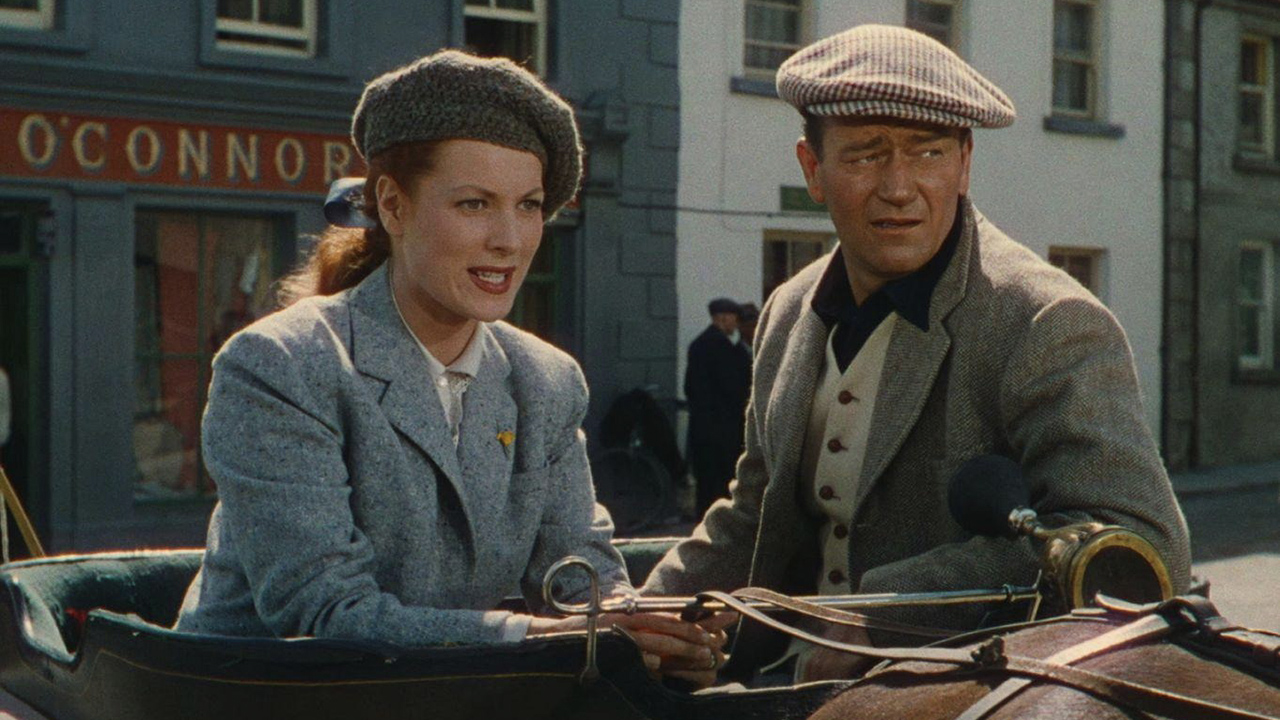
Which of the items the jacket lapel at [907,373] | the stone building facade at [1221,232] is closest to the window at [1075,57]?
the stone building facade at [1221,232]

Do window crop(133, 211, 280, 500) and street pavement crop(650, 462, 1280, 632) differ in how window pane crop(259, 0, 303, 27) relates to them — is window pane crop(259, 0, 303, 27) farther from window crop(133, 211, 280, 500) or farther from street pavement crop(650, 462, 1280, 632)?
street pavement crop(650, 462, 1280, 632)

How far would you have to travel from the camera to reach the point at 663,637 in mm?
2316

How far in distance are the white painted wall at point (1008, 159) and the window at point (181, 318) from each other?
148 inches

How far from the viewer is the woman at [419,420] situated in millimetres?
2395

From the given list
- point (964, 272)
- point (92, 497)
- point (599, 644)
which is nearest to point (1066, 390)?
point (964, 272)

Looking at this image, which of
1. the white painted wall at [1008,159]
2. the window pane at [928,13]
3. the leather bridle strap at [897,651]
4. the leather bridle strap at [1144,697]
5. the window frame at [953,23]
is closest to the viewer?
the leather bridle strap at [1144,697]

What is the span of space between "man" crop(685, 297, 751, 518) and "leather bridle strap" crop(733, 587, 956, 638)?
1002 cm

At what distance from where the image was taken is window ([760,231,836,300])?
14.8 meters

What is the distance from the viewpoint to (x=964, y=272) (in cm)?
276

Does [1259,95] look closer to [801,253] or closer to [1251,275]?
[1251,275]

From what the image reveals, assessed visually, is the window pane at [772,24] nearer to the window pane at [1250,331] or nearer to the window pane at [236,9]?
the window pane at [236,9]

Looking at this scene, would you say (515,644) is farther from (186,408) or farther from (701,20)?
(701,20)

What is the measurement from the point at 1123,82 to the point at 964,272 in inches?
617

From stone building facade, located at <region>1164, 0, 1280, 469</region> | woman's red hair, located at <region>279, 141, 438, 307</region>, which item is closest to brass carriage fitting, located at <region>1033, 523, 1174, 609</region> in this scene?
woman's red hair, located at <region>279, 141, 438, 307</region>
